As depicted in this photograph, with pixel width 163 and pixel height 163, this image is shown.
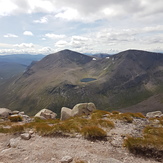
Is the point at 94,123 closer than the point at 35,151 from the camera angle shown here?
No

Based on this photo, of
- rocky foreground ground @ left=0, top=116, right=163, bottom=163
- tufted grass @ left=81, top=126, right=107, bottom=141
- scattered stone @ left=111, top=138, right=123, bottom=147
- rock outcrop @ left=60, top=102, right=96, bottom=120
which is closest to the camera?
rocky foreground ground @ left=0, top=116, right=163, bottom=163

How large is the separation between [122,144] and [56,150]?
620 cm

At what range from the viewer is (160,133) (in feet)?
44.0

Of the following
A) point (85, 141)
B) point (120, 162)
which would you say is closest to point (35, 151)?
point (85, 141)

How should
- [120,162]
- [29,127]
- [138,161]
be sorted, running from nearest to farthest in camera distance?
1. [120,162]
2. [138,161]
3. [29,127]

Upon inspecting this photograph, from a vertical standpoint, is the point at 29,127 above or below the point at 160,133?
below

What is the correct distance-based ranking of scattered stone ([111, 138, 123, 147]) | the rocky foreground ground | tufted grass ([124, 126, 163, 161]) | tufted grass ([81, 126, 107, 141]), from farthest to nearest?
1. tufted grass ([81, 126, 107, 141])
2. scattered stone ([111, 138, 123, 147])
3. tufted grass ([124, 126, 163, 161])
4. the rocky foreground ground

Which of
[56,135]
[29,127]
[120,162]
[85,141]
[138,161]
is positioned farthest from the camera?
[29,127]

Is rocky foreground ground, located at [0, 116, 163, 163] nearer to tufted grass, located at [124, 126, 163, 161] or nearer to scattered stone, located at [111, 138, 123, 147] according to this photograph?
scattered stone, located at [111, 138, 123, 147]

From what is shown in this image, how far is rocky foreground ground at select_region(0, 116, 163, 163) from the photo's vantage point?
377 inches

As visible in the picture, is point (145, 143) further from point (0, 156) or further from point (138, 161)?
point (0, 156)

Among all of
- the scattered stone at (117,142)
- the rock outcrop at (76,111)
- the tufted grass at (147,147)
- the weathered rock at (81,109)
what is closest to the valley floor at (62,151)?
the scattered stone at (117,142)

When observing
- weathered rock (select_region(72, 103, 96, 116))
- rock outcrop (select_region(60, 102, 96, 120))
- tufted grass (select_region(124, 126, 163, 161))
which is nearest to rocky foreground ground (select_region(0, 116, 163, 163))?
tufted grass (select_region(124, 126, 163, 161))

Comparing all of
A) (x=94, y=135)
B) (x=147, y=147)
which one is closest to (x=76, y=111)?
(x=94, y=135)
